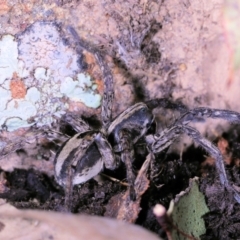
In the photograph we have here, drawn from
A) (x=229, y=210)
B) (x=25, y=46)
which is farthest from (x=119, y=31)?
(x=229, y=210)

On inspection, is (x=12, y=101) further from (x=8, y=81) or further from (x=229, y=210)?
(x=229, y=210)

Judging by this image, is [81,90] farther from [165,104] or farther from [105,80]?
[165,104]

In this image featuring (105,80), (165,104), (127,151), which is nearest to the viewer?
(127,151)

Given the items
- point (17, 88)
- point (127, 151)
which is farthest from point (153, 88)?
point (17, 88)

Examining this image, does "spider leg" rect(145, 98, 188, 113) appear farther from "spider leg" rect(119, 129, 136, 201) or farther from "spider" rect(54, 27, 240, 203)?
"spider leg" rect(119, 129, 136, 201)

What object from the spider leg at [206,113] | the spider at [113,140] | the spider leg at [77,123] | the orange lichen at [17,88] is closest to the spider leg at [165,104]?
the spider at [113,140]

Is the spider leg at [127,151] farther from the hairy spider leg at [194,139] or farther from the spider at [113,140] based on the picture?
the hairy spider leg at [194,139]

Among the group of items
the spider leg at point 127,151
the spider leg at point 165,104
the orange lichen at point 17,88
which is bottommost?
the spider leg at point 127,151
